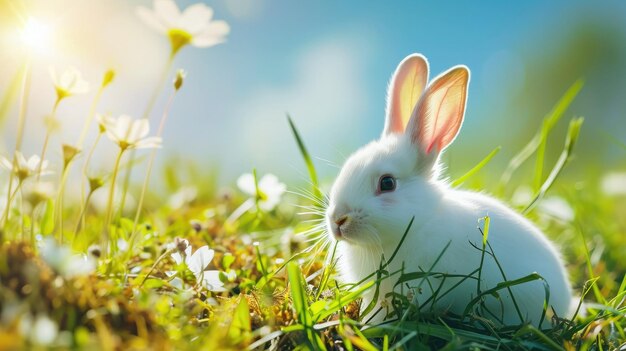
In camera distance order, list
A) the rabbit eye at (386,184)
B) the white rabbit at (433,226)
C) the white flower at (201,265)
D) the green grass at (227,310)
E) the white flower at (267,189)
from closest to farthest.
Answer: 1. the green grass at (227,310)
2. the white flower at (201,265)
3. the white rabbit at (433,226)
4. the rabbit eye at (386,184)
5. the white flower at (267,189)

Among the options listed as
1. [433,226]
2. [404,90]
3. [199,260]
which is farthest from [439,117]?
[199,260]

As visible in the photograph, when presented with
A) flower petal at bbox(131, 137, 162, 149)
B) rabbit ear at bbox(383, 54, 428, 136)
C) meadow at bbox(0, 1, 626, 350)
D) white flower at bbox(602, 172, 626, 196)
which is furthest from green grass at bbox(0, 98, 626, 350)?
white flower at bbox(602, 172, 626, 196)

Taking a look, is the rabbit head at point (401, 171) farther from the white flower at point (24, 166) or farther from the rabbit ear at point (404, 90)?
the white flower at point (24, 166)

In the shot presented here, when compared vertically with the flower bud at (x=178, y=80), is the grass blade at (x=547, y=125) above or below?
below

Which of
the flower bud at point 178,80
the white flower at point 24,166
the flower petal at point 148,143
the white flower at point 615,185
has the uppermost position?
the flower bud at point 178,80

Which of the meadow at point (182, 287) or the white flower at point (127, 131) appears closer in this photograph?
the meadow at point (182, 287)

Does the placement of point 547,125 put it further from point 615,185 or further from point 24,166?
point 24,166

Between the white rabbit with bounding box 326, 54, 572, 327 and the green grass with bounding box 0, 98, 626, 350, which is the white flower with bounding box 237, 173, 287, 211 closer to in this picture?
the green grass with bounding box 0, 98, 626, 350

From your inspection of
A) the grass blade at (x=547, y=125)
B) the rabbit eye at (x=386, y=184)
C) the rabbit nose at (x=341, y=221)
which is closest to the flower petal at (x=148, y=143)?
the rabbit nose at (x=341, y=221)
